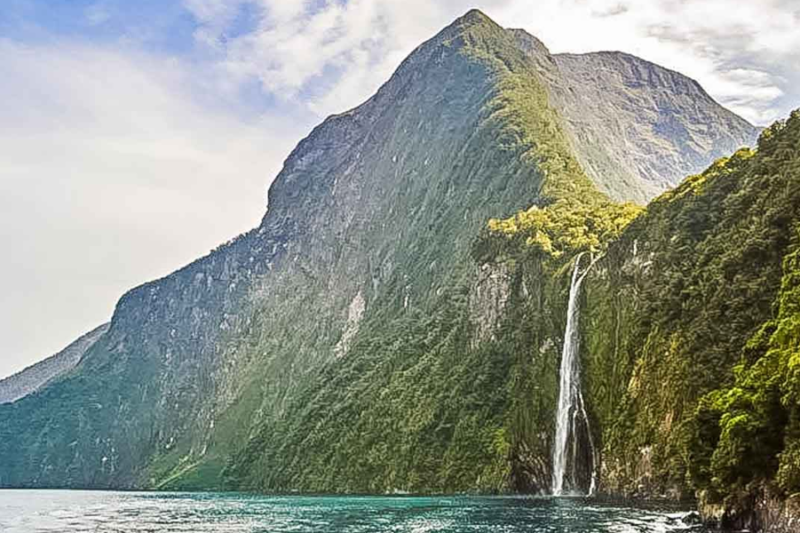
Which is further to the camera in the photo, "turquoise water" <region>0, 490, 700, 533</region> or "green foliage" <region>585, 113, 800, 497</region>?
"turquoise water" <region>0, 490, 700, 533</region>

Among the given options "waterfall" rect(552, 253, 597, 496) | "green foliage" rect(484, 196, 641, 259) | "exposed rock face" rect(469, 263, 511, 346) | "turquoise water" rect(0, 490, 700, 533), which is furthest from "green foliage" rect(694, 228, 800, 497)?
"exposed rock face" rect(469, 263, 511, 346)

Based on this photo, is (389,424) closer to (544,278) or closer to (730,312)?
(544,278)

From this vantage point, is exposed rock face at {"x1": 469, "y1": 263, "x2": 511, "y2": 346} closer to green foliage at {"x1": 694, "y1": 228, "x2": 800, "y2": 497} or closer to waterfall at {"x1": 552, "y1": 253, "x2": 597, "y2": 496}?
waterfall at {"x1": 552, "y1": 253, "x2": 597, "y2": 496}

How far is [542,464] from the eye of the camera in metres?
118

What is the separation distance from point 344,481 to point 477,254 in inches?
1807

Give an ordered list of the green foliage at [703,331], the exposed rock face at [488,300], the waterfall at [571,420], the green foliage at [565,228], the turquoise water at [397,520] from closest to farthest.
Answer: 1. the green foliage at [703,331]
2. the turquoise water at [397,520]
3. the waterfall at [571,420]
4. the green foliage at [565,228]
5. the exposed rock face at [488,300]

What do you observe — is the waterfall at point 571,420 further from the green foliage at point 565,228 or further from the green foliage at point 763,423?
the green foliage at point 763,423

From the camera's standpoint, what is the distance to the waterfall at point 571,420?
108 m

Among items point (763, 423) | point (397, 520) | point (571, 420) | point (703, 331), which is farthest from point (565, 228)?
point (763, 423)

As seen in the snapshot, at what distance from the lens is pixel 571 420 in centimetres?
11312

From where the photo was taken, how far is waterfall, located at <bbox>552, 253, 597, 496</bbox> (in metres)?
108

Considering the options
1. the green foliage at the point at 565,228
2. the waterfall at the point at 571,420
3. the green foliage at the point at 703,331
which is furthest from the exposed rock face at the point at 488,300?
the green foliage at the point at 703,331

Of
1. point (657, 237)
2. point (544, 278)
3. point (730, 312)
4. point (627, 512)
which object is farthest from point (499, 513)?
point (544, 278)

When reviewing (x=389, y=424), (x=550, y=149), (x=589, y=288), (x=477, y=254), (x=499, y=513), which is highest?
(x=550, y=149)
